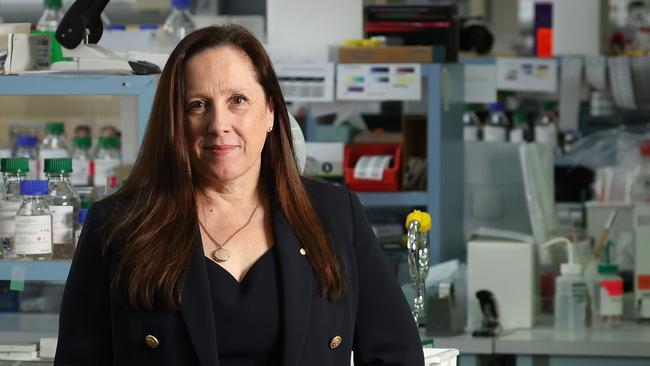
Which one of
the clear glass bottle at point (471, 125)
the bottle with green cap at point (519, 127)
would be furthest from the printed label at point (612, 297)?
the clear glass bottle at point (471, 125)

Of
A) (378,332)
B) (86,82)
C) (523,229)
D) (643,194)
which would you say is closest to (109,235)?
(378,332)

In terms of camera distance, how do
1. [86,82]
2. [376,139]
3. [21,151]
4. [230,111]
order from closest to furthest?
[230,111] → [86,82] → [21,151] → [376,139]

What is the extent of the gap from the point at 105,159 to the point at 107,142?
0.17 m

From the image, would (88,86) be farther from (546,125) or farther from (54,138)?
(546,125)

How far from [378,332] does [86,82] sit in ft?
3.10

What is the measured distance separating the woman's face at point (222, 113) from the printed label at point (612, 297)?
2319 millimetres

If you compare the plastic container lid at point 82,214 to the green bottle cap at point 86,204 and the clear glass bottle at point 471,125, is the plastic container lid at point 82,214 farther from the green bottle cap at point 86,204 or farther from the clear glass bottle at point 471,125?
the clear glass bottle at point 471,125

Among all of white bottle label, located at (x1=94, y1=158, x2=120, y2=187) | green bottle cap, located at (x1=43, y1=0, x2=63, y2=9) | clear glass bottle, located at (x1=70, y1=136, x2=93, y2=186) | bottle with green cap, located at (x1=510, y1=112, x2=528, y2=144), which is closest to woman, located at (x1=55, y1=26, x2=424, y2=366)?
white bottle label, located at (x1=94, y1=158, x2=120, y2=187)

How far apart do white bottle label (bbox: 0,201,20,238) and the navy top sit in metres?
0.76

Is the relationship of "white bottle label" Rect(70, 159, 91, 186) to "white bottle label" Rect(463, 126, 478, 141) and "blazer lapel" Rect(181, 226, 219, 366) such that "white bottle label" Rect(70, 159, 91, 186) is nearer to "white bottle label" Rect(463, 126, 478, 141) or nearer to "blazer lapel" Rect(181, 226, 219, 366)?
"blazer lapel" Rect(181, 226, 219, 366)

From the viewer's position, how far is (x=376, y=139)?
14.0ft

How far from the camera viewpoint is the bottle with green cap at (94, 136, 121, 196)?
3668 millimetres

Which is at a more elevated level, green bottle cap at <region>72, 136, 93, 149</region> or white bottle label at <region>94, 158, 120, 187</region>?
green bottle cap at <region>72, 136, 93, 149</region>

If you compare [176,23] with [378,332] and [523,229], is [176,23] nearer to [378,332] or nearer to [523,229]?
[523,229]
